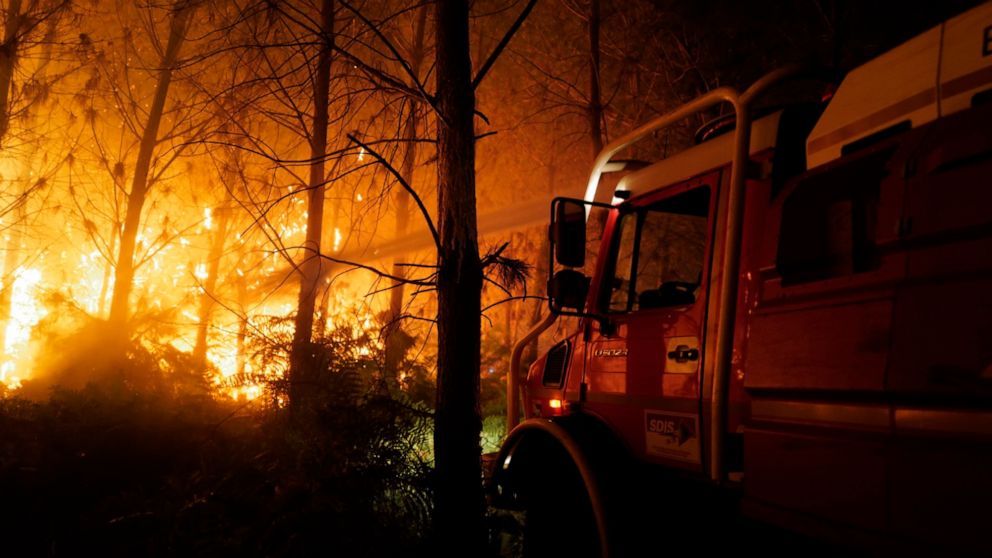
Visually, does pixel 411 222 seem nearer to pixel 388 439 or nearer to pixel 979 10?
pixel 388 439

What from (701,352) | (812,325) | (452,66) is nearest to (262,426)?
(452,66)

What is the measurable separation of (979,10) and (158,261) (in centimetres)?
1878

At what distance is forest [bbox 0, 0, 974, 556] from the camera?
392cm

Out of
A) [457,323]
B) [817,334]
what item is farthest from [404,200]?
[817,334]

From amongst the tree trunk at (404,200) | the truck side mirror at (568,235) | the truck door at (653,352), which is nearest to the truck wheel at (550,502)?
the truck door at (653,352)

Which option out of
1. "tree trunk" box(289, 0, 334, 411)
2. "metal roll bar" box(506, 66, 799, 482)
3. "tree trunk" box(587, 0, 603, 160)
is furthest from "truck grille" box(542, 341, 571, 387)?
"tree trunk" box(587, 0, 603, 160)

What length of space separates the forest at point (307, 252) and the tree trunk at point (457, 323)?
0.05 ft

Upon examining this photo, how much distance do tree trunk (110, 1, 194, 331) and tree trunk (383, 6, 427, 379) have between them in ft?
15.0

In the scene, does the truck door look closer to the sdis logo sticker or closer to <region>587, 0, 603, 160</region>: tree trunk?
the sdis logo sticker

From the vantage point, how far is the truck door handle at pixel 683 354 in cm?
297

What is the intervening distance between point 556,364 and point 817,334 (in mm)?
2173

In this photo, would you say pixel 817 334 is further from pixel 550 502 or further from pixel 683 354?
pixel 550 502

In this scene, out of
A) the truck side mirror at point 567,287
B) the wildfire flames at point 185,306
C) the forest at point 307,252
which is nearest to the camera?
the truck side mirror at point 567,287

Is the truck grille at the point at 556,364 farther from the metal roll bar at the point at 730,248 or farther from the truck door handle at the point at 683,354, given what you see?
the metal roll bar at the point at 730,248
